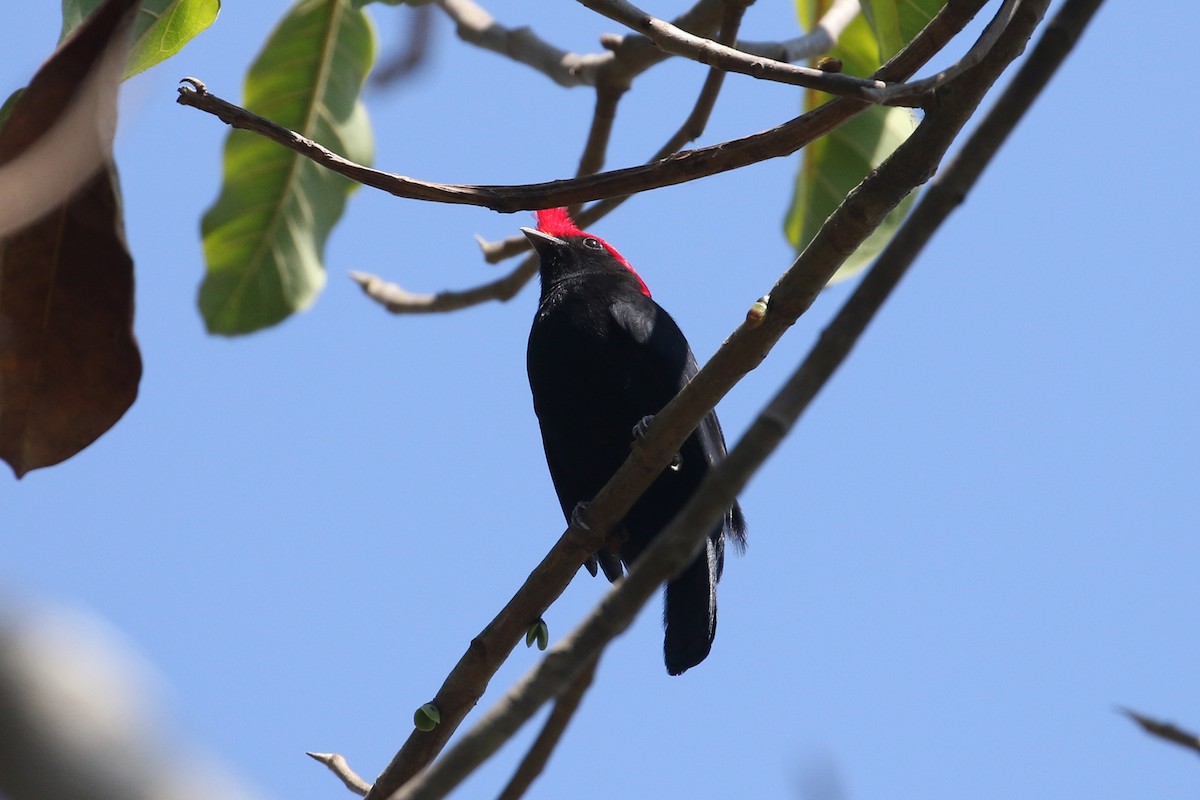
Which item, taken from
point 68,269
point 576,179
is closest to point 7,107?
point 68,269

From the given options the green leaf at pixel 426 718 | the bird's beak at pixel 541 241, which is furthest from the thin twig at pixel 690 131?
the green leaf at pixel 426 718

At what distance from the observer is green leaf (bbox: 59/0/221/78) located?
2.80 meters

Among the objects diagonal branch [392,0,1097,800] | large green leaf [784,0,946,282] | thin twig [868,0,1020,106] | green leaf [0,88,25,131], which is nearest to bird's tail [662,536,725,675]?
large green leaf [784,0,946,282]

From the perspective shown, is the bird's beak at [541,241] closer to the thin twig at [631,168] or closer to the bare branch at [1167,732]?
the thin twig at [631,168]

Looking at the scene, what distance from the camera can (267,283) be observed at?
4.46 meters

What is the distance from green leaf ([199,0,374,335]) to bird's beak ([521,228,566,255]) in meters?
0.63

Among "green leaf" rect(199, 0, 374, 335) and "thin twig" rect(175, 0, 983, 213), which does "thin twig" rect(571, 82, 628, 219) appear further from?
"thin twig" rect(175, 0, 983, 213)

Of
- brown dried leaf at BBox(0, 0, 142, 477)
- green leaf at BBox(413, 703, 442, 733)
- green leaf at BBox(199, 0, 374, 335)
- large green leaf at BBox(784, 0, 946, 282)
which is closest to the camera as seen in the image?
brown dried leaf at BBox(0, 0, 142, 477)

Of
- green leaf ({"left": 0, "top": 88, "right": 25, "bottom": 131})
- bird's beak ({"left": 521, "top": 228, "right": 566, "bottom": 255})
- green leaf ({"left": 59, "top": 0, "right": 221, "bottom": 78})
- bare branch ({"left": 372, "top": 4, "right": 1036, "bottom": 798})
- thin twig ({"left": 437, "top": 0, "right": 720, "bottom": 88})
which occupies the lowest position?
green leaf ({"left": 0, "top": 88, "right": 25, "bottom": 131})

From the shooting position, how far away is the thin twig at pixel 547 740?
1.82 metres

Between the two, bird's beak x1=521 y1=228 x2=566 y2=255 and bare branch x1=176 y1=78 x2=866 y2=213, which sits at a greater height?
bird's beak x1=521 y1=228 x2=566 y2=255

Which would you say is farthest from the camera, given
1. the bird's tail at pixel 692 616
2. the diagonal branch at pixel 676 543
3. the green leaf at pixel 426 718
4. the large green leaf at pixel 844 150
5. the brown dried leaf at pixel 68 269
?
the large green leaf at pixel 844 150

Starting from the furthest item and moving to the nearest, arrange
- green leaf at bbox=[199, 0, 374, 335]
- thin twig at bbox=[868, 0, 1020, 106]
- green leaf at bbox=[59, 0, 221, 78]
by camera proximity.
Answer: green leaf at bbox=[199, 0, 374, 335] < green leaf at bbox=[59, 0, 221, 78] < thin twig at bbox=[868, 0, 1020, 106]

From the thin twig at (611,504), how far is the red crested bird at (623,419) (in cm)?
111
